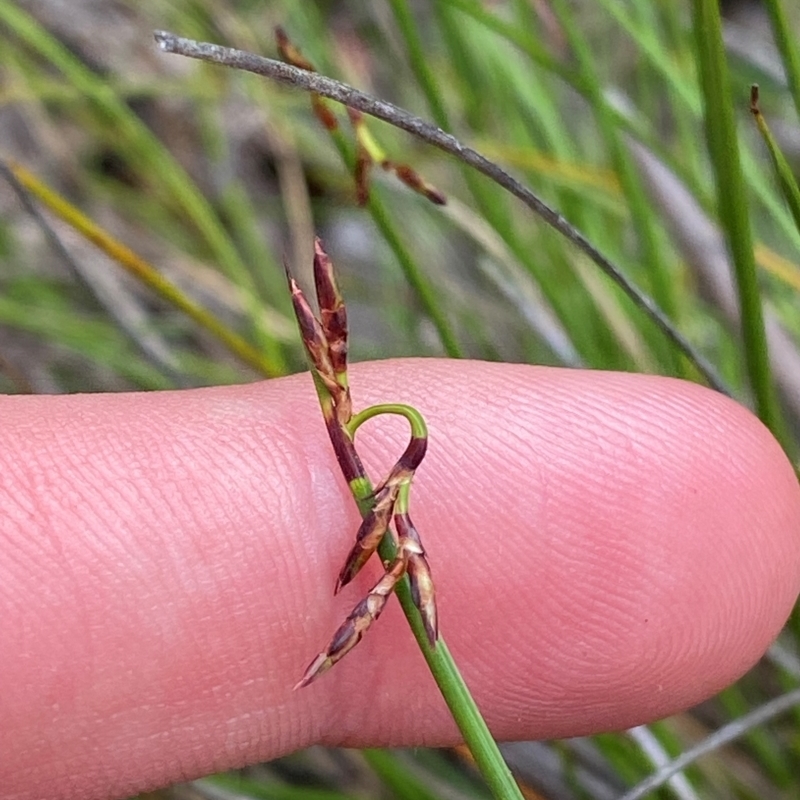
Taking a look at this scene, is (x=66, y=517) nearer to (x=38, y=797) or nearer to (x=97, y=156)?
(x=38, y=797)

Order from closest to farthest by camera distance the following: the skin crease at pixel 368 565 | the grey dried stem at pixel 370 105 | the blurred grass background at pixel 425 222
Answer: the grey dried stem at pixel 370 105
the skin crease at pixel 368 565
the blurred grass background at pixel 425 222

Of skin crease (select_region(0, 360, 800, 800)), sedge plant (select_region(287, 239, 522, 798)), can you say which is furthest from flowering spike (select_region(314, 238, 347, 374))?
skin crease (select_region(0, 360, 800, 800))

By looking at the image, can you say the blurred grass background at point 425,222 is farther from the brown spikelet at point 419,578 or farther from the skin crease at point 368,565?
the brown spikelet at point 419,578

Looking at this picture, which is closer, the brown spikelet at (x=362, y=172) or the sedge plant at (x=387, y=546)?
the sedge plant at (x=387, y=546)

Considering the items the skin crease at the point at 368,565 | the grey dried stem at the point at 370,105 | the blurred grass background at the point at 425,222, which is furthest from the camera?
the blurred grass background at the point at 425,222

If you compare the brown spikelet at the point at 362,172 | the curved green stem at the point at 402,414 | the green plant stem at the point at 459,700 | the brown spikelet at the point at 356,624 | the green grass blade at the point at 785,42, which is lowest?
the green plant stem at the point at 459,700

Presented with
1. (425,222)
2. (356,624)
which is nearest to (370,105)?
(356,624)

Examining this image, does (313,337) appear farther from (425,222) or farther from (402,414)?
(425,222)

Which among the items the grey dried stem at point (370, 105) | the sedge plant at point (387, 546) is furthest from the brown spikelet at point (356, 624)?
the grey dried stem at point (370, 105)

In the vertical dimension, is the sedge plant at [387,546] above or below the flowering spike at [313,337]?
below
